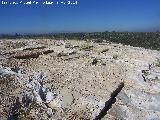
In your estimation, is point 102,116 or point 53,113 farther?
point 102,116

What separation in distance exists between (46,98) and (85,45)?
11063 mm

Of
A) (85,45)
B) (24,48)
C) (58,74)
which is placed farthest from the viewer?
(85,45)

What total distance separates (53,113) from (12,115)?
5.03 ft

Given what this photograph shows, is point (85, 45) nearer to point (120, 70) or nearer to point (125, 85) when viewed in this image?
point (120, 70)

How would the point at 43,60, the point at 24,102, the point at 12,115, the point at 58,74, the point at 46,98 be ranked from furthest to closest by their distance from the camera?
the point at 43,60, the point at 58,74, the point at 46,98, the point at 24,102, the point at 12,115

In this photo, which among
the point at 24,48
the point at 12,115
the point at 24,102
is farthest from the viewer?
the point at 24,48

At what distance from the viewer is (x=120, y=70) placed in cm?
1769

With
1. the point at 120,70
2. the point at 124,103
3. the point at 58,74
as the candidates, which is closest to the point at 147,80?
the point at 120,70

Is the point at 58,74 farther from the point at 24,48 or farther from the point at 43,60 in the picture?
the point at 24,48

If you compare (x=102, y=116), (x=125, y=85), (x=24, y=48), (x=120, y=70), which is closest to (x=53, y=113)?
(x=102, y=116)

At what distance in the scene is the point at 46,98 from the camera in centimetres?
1238

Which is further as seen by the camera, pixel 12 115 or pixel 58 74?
pixel 58 74

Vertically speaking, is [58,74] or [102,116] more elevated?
[58,74]

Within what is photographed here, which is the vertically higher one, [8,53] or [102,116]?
[8,53]
